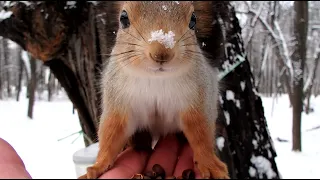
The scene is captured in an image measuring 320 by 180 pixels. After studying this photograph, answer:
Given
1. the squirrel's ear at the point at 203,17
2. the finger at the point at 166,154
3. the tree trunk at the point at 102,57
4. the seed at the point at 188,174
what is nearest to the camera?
the seed at the point at 188,174

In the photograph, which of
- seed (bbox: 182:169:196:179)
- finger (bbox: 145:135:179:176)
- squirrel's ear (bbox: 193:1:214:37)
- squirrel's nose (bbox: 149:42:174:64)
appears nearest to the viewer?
squirrel's nose (bbox: 149:42:174:64)

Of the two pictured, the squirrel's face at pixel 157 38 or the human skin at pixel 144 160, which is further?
the human skin at pixel 144 160

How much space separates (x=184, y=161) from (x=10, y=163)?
1.11 ft

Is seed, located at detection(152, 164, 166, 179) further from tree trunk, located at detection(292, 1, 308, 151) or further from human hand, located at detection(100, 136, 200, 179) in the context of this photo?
tree trunk, located at detection(292, 1, 308, 151)

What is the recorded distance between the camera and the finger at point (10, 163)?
0.64 metres

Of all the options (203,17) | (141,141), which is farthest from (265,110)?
(141,141)

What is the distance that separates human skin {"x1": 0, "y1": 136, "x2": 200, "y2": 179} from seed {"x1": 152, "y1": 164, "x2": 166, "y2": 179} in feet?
0.08

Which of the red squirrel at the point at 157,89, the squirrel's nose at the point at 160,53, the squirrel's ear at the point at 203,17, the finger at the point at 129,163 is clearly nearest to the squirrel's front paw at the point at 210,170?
the red squirrel at the point at 157,89

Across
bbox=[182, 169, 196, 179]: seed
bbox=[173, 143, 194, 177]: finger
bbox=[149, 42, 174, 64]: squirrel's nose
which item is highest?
bbox=[149, 42, 174, 64]: squirrel's nose

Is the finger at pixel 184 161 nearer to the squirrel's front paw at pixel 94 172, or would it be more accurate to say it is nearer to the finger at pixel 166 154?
the finger at pixel 166 154

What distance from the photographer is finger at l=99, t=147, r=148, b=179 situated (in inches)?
26.4

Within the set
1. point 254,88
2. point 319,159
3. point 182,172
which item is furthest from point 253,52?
point 182,172

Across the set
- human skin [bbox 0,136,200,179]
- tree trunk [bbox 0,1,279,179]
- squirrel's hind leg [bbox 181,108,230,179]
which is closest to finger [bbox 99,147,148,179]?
human skin [bbox 0,136,200,179]

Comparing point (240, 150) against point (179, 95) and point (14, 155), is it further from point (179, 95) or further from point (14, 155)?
point (14, 155)
